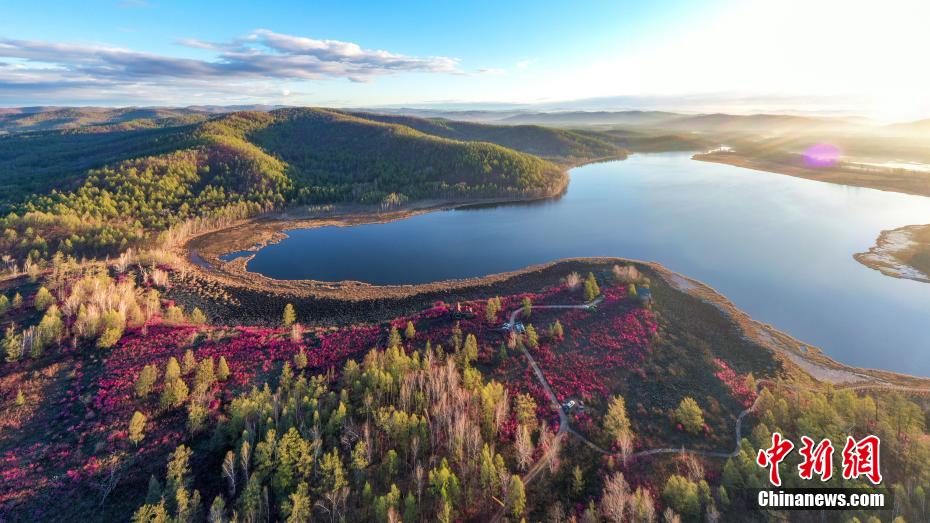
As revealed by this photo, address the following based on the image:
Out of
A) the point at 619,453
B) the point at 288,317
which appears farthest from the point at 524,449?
the point at 288,317

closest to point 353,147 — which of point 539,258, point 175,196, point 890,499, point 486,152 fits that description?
point 486,152

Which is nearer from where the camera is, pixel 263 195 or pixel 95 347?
pixel 95 347

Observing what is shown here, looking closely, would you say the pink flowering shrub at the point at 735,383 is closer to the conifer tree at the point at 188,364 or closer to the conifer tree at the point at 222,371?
the conifer tree at the point at 222,371

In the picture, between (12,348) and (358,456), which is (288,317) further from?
(358,456)

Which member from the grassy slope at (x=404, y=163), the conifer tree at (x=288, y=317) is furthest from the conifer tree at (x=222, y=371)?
the grassy slope at (x=404, y=163)

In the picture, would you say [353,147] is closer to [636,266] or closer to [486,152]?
[486,152]
